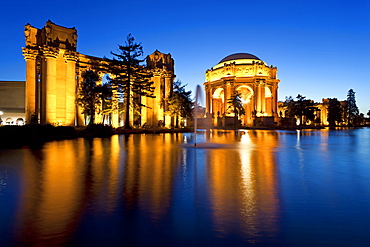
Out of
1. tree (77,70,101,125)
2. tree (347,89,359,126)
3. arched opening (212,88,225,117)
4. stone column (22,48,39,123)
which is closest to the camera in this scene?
stone column (22,48,39,123)

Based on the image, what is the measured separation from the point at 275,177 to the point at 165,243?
5.22m

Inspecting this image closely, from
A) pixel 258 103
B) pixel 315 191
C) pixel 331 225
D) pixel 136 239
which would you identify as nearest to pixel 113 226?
pixel 136 239

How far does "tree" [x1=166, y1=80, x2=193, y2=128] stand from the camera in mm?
43594

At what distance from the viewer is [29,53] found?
30.5 meters

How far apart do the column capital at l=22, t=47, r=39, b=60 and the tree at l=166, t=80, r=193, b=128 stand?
820 inches

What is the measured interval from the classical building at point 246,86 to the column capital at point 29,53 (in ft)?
201

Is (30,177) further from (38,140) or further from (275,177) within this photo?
(38,140)

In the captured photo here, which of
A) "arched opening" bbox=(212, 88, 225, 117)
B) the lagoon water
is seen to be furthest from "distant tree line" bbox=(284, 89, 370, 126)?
the lagoon water

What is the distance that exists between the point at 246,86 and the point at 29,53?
7680cm

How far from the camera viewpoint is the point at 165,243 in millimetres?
3455

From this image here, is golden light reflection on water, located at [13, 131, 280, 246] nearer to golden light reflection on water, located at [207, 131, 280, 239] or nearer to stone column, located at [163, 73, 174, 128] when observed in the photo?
golden light reflection on water, located at [207, 131, 280, 239]

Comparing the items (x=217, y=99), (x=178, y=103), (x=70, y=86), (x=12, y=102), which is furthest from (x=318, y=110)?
(x=12, y=102)

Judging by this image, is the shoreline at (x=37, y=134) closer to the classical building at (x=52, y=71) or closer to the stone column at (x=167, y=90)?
the classical building at (x=52, y=71)

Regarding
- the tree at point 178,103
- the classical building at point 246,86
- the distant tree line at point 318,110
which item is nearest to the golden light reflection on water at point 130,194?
the tree at point 178,103
